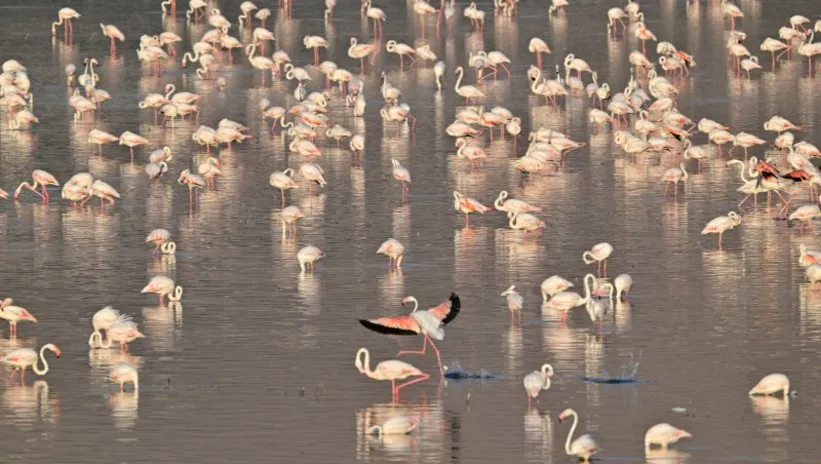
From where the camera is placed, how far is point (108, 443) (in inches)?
639

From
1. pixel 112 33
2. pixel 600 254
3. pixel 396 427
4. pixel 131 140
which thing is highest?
pixel 112 33

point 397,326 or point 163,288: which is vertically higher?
point 163,288

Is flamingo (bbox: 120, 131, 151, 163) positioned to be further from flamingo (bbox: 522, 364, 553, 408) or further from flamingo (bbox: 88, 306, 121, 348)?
flamingo (bbox: 522, 364, 553, 408)

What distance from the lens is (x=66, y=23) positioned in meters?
51.3

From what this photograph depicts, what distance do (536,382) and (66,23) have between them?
36026mm

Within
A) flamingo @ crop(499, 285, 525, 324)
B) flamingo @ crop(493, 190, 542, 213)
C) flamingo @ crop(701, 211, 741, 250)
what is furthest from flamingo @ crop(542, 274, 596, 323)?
flamingo @ crop(493, 190, 542, 213)

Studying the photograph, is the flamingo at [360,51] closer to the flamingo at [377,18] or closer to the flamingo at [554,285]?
the flamingo at [377,18]

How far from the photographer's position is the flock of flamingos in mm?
18703

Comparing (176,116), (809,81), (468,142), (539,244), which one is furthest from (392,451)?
(809,81)

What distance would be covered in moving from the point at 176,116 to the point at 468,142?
24.5 feet

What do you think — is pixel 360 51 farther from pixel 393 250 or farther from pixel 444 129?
pixel 393 250

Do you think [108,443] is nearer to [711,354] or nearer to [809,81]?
[711,354]

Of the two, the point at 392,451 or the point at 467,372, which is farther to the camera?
the point at 467,372

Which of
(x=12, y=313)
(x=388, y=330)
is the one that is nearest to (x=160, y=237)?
(x=12, y=313)
